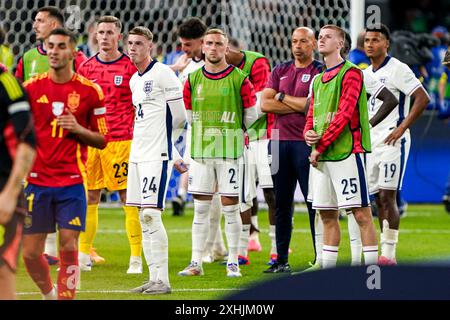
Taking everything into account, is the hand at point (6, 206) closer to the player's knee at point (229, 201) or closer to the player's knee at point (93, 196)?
the player's knee at point (229, 201)

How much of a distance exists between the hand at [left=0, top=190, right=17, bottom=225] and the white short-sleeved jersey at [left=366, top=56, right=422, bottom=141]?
5.53 m

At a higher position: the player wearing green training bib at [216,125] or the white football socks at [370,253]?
the player wearing green training bib at [216,125]

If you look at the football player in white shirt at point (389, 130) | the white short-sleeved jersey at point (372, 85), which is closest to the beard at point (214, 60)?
the white short-sleeved jersey at point (372, 85)

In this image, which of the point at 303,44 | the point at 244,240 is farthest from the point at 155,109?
the point at 244,240

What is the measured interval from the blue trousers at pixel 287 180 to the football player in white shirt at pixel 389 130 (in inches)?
33.6

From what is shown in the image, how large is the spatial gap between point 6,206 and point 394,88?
18.9 ft

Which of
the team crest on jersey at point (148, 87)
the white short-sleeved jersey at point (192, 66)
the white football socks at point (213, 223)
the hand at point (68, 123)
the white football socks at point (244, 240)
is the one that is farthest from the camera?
the white football socks at point (213, 223)

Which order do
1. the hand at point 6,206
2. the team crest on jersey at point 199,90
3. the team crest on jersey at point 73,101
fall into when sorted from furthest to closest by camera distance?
the team crest on jersey at point 199,90 → the team crest on jersey at point 73,101 → the hand at point 6,206

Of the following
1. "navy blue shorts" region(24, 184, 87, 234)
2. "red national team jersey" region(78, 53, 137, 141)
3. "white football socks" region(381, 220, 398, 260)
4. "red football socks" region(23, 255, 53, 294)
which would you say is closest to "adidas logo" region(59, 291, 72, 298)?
"red football socks" region(23, 255, 53, 294)

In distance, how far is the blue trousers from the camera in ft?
28.0

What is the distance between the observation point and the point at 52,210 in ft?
18.5

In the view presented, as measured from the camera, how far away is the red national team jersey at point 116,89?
8.88 meters

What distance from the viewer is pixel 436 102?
1720 centimetres
